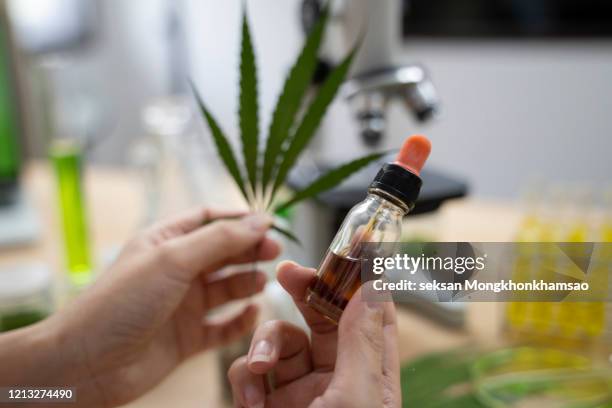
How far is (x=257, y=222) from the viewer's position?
2.01 feet

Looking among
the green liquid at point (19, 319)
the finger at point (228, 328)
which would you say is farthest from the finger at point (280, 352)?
the green liquid at point (19, 319)

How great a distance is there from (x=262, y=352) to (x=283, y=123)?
0.20 metres

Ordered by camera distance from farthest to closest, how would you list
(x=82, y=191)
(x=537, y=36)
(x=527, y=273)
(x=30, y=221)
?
Answer: (x=537, y=36) < (x=30, y=221) < (x=82, y=191) < (x=527, y=273)

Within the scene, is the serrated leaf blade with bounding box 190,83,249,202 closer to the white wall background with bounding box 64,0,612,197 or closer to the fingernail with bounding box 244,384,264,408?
the fingernail with bounding box 244,384,264,408

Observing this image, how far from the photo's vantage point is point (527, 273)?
47 centimetres

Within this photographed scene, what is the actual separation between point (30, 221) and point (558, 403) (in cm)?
115

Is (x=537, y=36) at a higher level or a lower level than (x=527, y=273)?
higher

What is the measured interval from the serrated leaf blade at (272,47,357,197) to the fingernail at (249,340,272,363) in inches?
6.4

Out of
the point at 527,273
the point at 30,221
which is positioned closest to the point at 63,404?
the point at 527,273

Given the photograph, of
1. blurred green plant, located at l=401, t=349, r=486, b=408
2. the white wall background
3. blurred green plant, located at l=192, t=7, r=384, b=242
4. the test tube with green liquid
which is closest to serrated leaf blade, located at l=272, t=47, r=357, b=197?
blurred green plant, located at l=192, t=7, r=384, b=242

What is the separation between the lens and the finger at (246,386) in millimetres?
471

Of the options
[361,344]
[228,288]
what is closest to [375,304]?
[361,344]

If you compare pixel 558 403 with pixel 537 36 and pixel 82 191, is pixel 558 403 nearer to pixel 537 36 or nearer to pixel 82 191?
pixel 82 191

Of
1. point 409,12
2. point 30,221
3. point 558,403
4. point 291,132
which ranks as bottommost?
point 558,403
